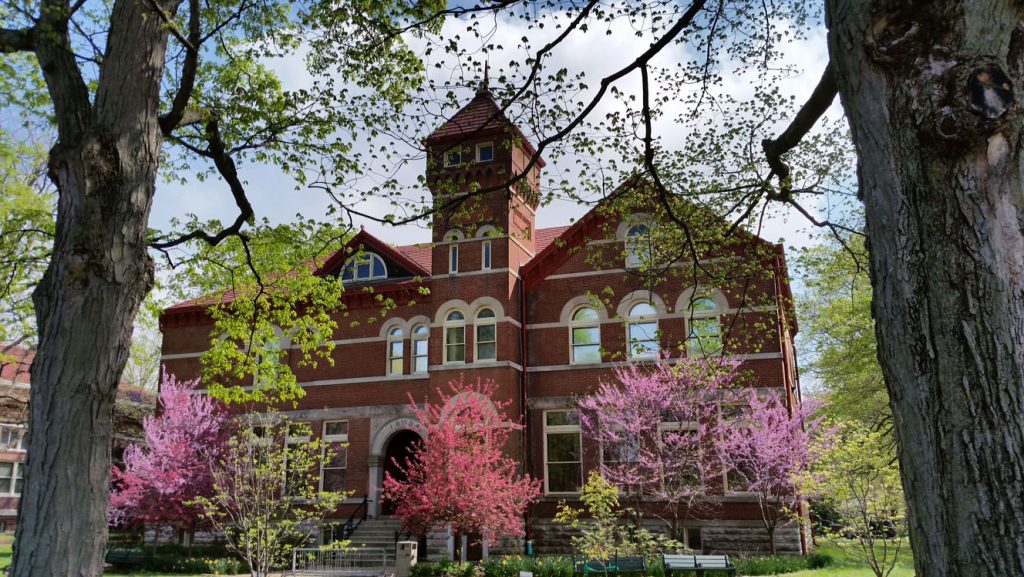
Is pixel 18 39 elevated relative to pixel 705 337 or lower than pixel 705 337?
elevated

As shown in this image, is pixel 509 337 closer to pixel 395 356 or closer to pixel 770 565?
pixel 395 356

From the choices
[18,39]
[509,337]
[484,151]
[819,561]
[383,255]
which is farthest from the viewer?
[383,255]

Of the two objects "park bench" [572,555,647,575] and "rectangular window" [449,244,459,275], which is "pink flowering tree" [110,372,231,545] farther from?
"park bench" [572,555,647,575]

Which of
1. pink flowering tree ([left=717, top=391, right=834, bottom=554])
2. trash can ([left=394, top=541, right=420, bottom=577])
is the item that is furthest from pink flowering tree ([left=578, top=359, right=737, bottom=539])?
trash can ([left=394, top=541, right=420, bottom=577])

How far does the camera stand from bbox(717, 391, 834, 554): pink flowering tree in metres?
18.0

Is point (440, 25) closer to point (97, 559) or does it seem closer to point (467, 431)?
point (97, 559)

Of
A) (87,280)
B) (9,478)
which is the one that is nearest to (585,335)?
(87,280)

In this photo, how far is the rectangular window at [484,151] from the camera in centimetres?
2305

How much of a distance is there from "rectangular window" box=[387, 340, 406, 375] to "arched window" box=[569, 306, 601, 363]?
223 inches

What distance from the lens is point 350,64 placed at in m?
8.62

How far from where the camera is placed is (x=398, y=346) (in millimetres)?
24156

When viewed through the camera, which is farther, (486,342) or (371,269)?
(371,269)

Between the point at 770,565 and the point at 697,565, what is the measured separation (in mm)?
2250

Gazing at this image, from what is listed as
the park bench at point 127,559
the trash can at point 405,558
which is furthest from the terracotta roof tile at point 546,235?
the park bench at point 127,559
